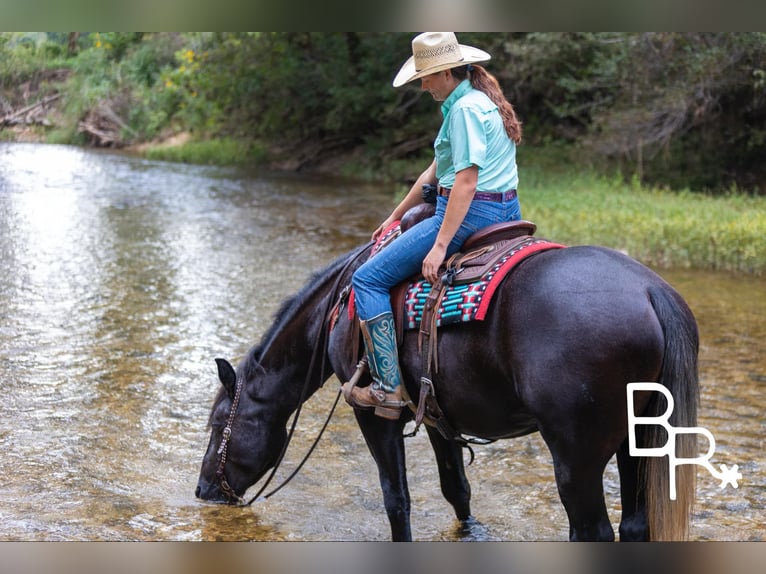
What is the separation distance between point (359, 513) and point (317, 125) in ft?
49.9

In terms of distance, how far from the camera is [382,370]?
2984mm

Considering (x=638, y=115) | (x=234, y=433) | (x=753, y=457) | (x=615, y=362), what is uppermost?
(x=638, y=115)

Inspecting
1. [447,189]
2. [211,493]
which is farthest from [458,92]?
[211,493]

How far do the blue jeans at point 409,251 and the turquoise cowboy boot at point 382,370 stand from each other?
70 mm

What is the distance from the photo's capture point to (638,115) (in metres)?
11.5

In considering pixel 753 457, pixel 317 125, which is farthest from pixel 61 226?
pixel 317 125

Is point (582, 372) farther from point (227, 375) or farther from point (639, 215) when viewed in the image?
point (639, 215)

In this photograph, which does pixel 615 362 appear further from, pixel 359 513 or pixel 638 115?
pixel 638 115

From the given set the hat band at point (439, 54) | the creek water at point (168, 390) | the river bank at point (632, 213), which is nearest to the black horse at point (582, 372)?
the hat band at point (439, 54)

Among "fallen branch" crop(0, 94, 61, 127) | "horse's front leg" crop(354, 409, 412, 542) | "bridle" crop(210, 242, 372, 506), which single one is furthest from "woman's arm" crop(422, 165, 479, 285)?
"fallen branch" crop(0, 94, 61, 127)

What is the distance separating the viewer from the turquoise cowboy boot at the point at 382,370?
2.96 metres

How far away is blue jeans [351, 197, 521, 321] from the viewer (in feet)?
9.87

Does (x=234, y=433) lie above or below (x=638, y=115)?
below

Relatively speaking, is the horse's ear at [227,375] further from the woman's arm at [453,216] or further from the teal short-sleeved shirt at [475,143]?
the teal short-sleeved shirt at [475,143]
